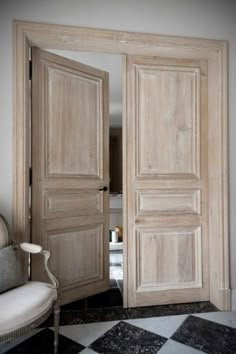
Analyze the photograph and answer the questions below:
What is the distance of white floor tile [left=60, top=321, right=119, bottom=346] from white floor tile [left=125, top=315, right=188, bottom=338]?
202 mm

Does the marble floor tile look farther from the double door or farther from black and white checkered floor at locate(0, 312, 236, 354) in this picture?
the double door

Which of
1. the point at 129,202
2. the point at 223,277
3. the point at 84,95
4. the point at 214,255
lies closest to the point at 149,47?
the point at 84,95

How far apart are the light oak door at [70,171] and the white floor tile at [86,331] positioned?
0.42 meters

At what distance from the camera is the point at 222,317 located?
2.19 meters

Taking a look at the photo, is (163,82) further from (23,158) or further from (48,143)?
(23,158)

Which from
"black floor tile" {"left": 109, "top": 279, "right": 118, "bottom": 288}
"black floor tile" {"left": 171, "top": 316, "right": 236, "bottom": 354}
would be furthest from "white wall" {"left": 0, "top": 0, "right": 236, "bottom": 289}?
"black floor tile" {"left": 109, "top": 279, "right": 118, "bottom": 288}

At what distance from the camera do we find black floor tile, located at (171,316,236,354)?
1.77 m

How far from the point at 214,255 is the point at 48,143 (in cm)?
172

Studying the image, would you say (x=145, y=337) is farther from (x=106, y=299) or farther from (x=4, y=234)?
(x=4, y=234)

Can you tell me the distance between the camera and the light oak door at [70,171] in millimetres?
2270

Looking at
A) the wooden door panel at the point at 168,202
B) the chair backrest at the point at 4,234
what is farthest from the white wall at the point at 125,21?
the wooden door panel at the point at 168,202

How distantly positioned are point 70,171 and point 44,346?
51.7 inches

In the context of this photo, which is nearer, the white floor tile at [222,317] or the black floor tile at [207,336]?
the black floor tile at [207,336]

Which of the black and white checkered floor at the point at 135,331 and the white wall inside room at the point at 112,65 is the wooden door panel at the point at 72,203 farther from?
the white wall inside room at the point at 112,65
